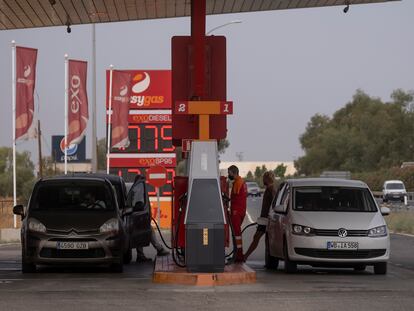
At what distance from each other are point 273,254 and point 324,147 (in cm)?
13110

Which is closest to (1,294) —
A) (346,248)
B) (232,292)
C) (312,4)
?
(232,292)

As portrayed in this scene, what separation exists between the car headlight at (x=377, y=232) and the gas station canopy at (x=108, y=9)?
21.3 feet

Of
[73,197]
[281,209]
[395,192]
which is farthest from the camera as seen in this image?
[395,192]

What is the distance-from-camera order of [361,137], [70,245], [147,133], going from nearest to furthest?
1. [70,245]
2. [147,133]
3. [361,137]

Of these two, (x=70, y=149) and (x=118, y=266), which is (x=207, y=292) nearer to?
(x=118, y=266)

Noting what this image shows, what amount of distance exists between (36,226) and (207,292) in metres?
4.89

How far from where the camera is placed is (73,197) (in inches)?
803

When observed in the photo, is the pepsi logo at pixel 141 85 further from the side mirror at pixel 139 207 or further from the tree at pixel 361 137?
the tree at pixel 361 137

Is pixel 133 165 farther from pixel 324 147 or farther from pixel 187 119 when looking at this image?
pixel 324 147

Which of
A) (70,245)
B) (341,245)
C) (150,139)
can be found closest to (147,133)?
(150,139)

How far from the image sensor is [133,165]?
143ft

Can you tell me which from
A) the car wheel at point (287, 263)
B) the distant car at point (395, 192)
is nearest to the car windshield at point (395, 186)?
the distant car at point (395, 192)

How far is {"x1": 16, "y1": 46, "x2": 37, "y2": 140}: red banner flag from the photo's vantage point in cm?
3678

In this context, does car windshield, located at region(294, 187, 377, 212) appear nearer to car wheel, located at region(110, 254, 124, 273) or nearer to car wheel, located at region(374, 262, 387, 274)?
car wheel, located at region(374, 262, 387, 274)
